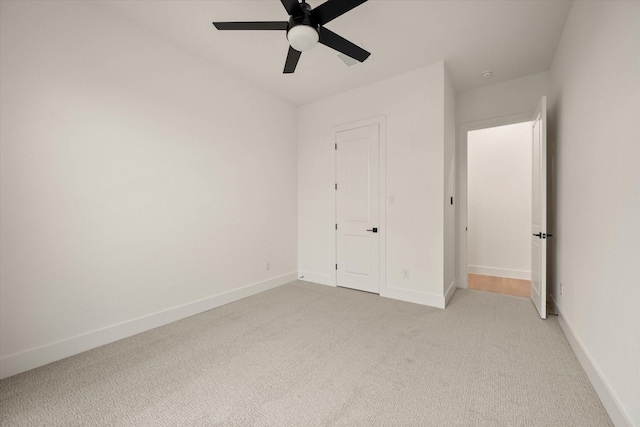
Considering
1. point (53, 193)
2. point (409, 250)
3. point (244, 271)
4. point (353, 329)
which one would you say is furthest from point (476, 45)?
point (53, 193)

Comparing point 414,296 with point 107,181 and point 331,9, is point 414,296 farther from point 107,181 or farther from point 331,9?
point 107,181

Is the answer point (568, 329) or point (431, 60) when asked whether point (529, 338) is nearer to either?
point (568, 329)

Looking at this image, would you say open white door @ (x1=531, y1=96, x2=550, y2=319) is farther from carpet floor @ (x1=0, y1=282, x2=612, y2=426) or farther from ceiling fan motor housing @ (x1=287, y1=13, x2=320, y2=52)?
ceiling fan motor housing @ (x1=287, y1=13, x2=320, y2=52)

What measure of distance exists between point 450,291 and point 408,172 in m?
1.65

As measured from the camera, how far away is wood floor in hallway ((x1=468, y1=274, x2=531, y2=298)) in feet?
12.7

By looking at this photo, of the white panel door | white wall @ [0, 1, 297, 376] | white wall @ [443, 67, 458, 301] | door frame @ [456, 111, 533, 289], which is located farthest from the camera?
door frame @ [456, 111, 533, 289]

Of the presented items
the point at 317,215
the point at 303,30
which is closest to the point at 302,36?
the point at 303,30

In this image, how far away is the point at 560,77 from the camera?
9.37 feet

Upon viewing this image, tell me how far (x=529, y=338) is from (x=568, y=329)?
0.32 meters

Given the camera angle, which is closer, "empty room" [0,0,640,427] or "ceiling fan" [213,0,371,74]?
"empty room" [0,0,640,427]

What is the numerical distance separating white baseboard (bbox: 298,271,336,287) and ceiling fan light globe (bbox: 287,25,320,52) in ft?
10.3

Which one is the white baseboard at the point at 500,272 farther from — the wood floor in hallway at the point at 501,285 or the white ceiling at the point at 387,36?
the white ceiling at the point at 387,36

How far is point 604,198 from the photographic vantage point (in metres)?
1.71

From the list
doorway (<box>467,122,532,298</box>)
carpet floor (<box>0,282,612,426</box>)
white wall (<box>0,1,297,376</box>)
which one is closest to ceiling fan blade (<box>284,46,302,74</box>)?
white wall (<box>0,1,297,376</box>)
